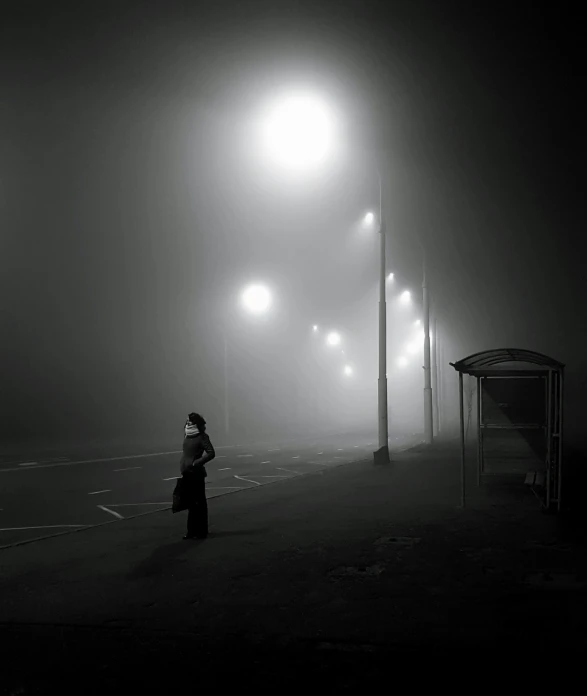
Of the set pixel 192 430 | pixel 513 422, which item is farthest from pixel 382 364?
pixel 192 430

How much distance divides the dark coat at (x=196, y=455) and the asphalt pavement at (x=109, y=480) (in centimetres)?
276

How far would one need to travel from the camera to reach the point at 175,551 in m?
8.02

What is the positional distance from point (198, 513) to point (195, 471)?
0.65 m

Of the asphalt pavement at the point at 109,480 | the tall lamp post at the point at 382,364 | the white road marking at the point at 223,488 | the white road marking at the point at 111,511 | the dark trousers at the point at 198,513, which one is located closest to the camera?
the dark trousers at the point at 198,513

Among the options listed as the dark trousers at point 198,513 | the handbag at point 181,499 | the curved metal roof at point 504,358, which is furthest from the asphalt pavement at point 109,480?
the curved metal roof at point 504,358

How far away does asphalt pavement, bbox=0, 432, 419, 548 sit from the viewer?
11.4 metres

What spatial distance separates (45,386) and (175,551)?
1177 inches

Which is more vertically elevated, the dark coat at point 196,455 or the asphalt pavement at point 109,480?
the dark coat at point 196,455

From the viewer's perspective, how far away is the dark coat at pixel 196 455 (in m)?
8.53

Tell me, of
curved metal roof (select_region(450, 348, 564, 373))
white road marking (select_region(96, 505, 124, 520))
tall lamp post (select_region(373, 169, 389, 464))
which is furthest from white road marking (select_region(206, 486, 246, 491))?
curved metal roof (select_region(450, 348, 564, 373))

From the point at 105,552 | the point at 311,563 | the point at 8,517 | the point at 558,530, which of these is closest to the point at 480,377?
the point at 558,530

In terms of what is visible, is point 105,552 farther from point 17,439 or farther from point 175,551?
point 17,439

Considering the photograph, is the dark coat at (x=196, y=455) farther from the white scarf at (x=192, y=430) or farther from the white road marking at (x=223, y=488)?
the white road marking at (x=223, y=488)

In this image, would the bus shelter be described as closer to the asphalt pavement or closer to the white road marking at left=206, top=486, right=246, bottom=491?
the asphalt pavement
